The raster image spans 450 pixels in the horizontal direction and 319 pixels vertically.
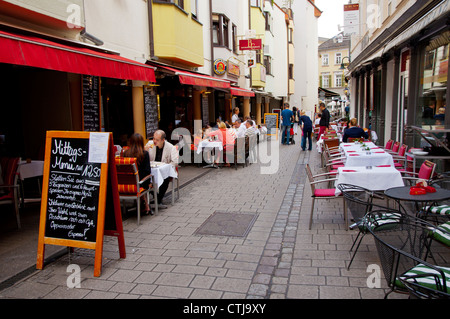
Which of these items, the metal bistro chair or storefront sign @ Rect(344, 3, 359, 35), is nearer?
Answer: the metal bistro chair

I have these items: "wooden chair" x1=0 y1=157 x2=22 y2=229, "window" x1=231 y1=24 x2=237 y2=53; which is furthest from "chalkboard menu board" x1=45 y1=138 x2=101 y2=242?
"window" x1=231 y1=24 x2=237 y2=53

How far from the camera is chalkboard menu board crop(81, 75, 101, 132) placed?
7453mm

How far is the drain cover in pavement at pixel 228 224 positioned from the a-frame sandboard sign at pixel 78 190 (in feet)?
5.29

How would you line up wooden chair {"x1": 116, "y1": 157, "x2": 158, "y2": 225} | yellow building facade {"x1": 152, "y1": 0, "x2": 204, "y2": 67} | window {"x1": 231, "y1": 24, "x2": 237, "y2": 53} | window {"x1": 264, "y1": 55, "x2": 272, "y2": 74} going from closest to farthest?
wooden chair {"x1": 116, "y1": 157, "x2": 158, "y2": 225} → yellow building facade {"x1": 152, "y1": 0, "x2": 204, "y2": 67} → window {"x1": 231, "y1": 24, "x2": 237, "y2": 53} → window {"x1": 264, "y1": 55, "x2": 272, "y2": 74}

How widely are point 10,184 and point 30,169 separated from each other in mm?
1088

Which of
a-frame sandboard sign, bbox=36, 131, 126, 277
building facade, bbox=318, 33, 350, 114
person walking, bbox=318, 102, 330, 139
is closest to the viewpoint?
a-frame sandboard sign, bbox=36, 131, 126, 277

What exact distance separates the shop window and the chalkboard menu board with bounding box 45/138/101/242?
22.0ft

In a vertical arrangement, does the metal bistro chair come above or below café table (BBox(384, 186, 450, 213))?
below

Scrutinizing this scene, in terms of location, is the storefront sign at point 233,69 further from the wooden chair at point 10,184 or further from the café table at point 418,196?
the café table at point 418,196

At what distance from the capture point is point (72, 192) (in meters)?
4.17

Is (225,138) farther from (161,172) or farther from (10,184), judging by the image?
(10,184)

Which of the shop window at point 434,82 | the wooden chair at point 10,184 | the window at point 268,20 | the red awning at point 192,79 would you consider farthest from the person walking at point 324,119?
the window at point 268,20

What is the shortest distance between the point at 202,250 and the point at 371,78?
14.8 meters

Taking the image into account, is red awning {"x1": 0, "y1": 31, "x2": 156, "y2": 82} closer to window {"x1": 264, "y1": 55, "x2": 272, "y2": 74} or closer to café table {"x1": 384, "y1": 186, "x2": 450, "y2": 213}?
café table {"x1": 384, "y1": 186, "x2": 450, "y2": 213}
